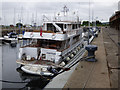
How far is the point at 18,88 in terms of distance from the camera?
12078mm

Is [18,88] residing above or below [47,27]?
below

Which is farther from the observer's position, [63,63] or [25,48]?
[25,48]

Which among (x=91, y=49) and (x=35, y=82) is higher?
(x=91, y=49)

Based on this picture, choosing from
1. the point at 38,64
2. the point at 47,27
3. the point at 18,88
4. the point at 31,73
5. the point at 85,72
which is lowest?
the point at 18,88

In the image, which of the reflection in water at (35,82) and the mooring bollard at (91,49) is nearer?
the mooring bollard at (91,49)

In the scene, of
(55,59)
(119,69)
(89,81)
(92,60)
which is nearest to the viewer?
(89,81)

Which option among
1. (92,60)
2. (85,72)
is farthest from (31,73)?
(85,72)

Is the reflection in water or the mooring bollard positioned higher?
the mooring bollard

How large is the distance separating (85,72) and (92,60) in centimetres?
223

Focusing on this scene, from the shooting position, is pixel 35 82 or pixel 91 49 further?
pixel 35 82

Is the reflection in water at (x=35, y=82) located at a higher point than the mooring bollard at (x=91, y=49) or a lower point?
lower

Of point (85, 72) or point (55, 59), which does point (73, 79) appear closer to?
point (85, 72)

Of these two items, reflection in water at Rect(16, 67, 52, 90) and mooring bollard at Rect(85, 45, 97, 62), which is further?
reflection in water at Rect(16, 67, 52, 90)

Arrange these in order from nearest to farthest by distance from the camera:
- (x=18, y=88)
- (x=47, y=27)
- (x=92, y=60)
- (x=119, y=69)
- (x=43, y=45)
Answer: (x=119, y=69), (x=92, y=60), (x=18, y=88), (x=43, y=45), (x=47, y=27)
